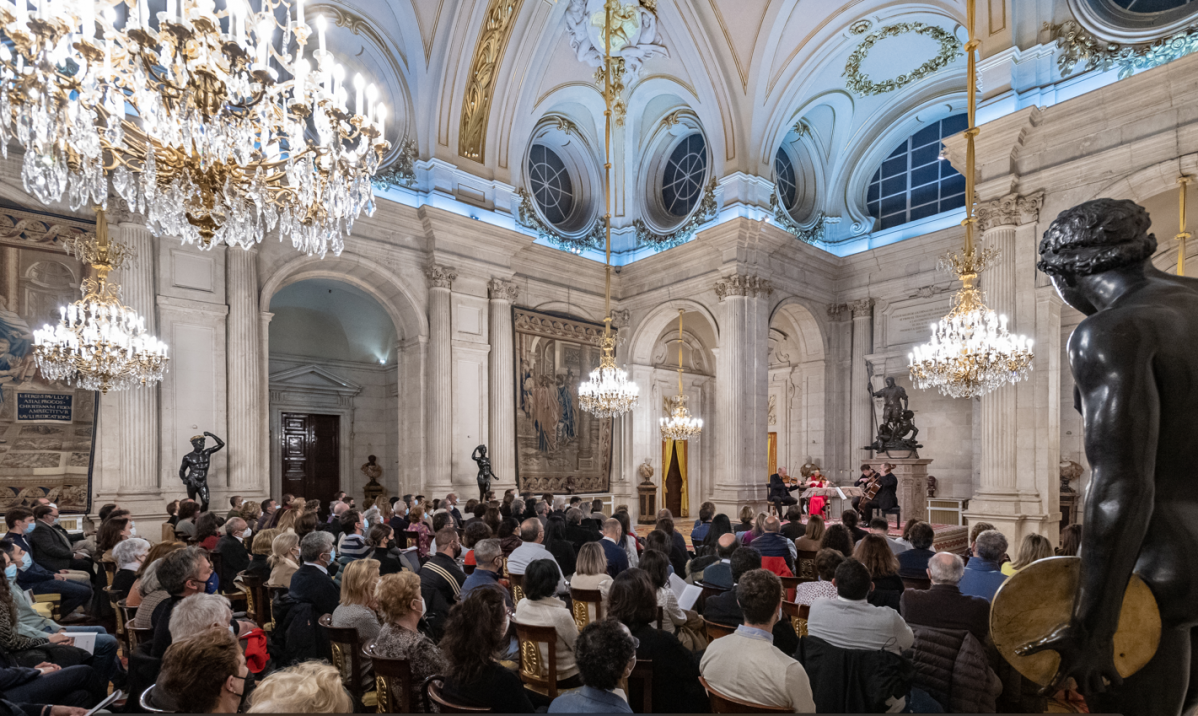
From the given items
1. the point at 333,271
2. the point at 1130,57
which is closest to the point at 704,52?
the point at 1130,57

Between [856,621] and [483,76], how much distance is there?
1226cm

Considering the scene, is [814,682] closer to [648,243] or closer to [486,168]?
[486,168]

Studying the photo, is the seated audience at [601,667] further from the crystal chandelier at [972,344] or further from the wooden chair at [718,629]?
the crystal chandelier at [972,344]

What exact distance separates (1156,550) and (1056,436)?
940cm

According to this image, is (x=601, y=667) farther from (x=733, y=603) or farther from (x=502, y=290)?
(x=502, y=290)

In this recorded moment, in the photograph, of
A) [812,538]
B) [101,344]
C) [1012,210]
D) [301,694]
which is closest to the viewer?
[301,694]

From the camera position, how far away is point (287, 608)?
389cm

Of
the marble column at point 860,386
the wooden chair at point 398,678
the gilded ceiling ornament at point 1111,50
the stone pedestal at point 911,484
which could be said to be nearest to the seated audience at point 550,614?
the wooden chair at point 398,678

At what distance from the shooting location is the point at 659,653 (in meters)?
2.92

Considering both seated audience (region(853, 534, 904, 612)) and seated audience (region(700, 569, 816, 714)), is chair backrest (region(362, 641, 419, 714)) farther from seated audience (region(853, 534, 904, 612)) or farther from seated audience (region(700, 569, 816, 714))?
seated audience (region(853, 534, 904, 612))

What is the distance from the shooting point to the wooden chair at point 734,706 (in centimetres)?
221

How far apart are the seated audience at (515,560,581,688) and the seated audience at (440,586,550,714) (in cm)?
80

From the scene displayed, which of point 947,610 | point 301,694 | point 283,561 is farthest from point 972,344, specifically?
point 301,694

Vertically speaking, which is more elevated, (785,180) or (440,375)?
(785,180)
